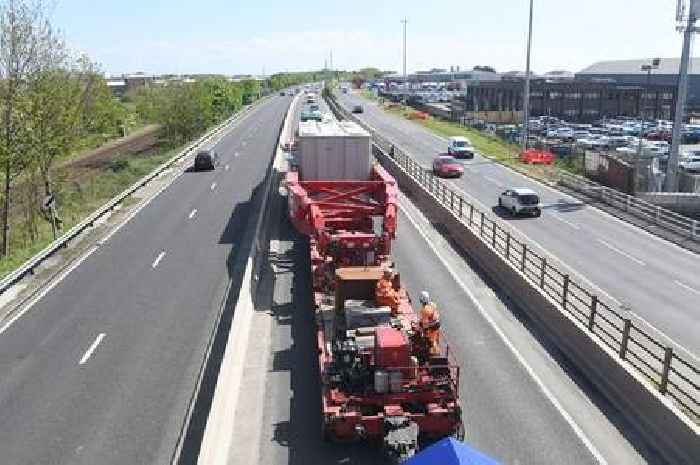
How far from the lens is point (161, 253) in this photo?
1010 inches

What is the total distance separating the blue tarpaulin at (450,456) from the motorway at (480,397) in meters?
4.17

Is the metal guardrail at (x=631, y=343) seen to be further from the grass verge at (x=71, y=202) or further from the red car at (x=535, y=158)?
the red car at (x=535, y=158)

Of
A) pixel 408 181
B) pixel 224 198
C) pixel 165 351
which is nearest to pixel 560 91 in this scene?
pixel 408 181

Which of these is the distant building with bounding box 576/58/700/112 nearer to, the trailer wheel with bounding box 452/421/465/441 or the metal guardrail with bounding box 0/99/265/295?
the metal guardrail with bounding box 0/99/265/295

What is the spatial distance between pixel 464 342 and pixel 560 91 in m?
111

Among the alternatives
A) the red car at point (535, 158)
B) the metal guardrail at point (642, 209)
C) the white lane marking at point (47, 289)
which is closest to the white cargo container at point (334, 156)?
the white lane marking at point (47, 289)

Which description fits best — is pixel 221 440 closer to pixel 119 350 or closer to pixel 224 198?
pixel 119 350

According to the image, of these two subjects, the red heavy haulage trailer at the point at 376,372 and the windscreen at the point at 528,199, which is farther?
the windscreen at the point at 528,199

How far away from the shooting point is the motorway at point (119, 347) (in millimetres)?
12555

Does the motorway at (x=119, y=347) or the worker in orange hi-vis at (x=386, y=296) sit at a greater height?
the worker in orange hi-vis at (x=386, y=296)

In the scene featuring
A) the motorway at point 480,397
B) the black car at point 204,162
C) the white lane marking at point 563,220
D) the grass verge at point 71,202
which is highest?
the black car at point 204,162

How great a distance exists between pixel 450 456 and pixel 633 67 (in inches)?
6978

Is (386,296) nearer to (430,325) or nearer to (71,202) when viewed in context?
(430,325)

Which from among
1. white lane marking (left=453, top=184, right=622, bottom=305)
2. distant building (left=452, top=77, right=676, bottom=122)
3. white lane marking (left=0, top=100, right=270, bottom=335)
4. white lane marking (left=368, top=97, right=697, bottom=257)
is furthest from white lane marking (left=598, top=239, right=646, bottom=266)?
distant building (left=452, top=77, right=676, bottom=122)
